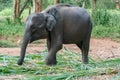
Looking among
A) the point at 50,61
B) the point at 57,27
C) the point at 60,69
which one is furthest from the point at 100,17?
the point at 60,69

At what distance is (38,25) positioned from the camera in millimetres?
6180

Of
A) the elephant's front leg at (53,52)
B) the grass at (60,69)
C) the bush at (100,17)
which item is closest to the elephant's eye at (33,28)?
the elephant's front leg at (53,52)

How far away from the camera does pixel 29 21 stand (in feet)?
20.1

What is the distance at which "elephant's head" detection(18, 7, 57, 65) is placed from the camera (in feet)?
19.9

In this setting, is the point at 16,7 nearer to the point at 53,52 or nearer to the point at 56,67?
the point at 53,52

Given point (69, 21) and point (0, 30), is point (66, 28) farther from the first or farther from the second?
point (0, 30)

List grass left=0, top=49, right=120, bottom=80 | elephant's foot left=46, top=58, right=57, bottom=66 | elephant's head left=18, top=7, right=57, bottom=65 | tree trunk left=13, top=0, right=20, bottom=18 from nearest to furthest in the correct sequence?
1. grass left=0, top=49, right=120, bottom=80
2. elephant's head left=18, top=7, right=57, bottom=65
3. elephant's foot left=46, top=58, right=57, bottom=66
4. tree trunk left=13, top=0, right=20, bottom=18

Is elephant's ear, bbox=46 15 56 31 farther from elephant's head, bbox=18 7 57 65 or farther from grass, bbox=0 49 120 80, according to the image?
grass, bbox=0 49 120 80

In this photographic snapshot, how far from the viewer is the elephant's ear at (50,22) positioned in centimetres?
616

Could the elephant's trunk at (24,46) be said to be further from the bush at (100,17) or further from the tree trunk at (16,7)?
the tree trunk at (16,7)

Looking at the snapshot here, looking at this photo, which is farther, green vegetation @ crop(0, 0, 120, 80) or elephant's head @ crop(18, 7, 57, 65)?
elephant's head @ crop(18, 7, 57, 65)

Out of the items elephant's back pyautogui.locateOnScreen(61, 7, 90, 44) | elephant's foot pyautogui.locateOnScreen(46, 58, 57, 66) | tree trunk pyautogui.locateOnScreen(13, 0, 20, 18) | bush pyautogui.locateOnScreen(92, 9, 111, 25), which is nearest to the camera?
elephant's foot pyautogui.locateOnScreen(46, 58, 57, 66)

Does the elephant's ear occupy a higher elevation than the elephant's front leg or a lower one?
higher

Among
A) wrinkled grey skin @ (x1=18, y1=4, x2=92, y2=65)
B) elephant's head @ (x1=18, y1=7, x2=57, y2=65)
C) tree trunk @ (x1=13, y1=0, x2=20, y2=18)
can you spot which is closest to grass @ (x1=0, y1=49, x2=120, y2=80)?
wrinkled grey skin @ (x1=18, y1=4, x2=92, y2=65)
